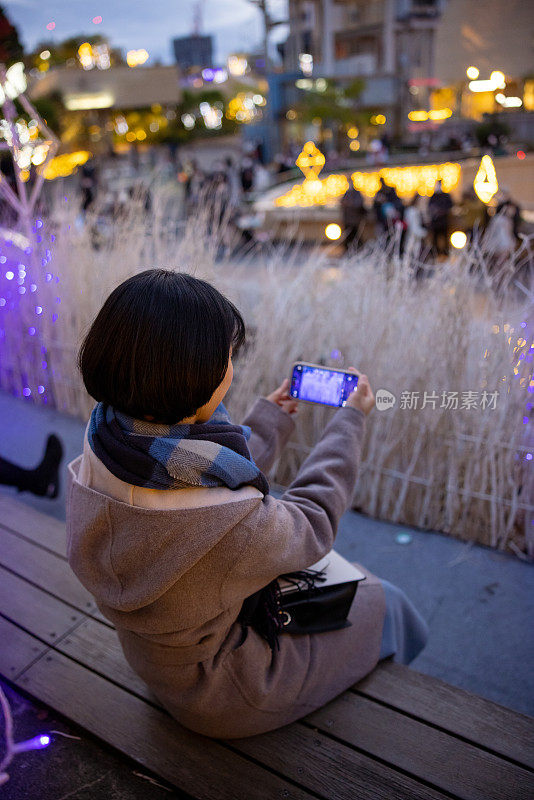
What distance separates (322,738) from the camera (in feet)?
3.31

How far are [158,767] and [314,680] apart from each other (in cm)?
28

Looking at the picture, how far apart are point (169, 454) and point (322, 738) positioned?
1.88ft

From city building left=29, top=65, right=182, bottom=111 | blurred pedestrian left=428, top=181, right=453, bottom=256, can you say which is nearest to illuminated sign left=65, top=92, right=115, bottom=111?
city building left=29, top=65, right=182, bottom=111

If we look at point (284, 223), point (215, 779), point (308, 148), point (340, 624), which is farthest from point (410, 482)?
point (308, 148)

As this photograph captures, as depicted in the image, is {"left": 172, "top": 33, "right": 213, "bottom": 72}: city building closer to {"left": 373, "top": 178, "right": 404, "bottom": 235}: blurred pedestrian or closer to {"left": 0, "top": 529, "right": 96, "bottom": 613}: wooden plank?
{"left": 373, "top": 178, "right": 404, "bottom": 235}: blurred pedestrian

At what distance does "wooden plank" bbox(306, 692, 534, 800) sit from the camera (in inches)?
36.1

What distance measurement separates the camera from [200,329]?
0.76m

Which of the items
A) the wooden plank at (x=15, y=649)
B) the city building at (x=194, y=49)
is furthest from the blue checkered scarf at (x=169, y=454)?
the city building at (x=194, y=49)

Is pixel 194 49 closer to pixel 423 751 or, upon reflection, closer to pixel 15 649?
pixel 15 649

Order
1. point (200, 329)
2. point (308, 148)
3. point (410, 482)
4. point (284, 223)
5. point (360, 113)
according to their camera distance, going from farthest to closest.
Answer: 1. point (360, 113)
2. point (308, 148)
3. point (284, 223)
4. point (410, 482)
5. point (200, 329)

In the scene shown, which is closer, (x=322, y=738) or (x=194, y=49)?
(x=322, y=738)

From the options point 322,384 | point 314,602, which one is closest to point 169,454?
point 314,602

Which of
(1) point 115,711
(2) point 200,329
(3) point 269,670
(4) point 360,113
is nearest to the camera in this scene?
(2) point 200,329

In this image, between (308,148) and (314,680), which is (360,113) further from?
(314,680)
